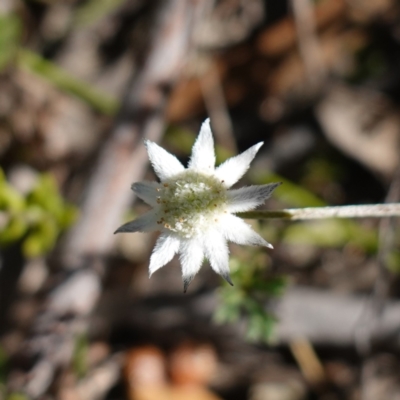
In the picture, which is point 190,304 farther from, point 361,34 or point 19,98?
point 361,34

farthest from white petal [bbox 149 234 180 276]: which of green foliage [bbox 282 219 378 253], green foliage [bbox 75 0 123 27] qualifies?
green foliage [bbox 75 0 123 27]

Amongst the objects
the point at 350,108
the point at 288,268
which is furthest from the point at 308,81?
the point at 288,268

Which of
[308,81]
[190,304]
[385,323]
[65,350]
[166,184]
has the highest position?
[166,184]

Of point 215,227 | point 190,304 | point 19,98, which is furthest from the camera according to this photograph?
point 19,98

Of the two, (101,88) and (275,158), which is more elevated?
(101,88)

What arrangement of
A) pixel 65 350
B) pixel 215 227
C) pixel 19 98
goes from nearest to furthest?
pixel 215 227, pixel 65 350, pixel 19 98

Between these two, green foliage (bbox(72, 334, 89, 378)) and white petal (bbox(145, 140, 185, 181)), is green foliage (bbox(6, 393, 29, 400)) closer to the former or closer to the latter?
green foliage (bbox(72, 334, 89, 378))

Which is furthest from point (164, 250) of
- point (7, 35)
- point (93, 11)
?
point (93, 11)
